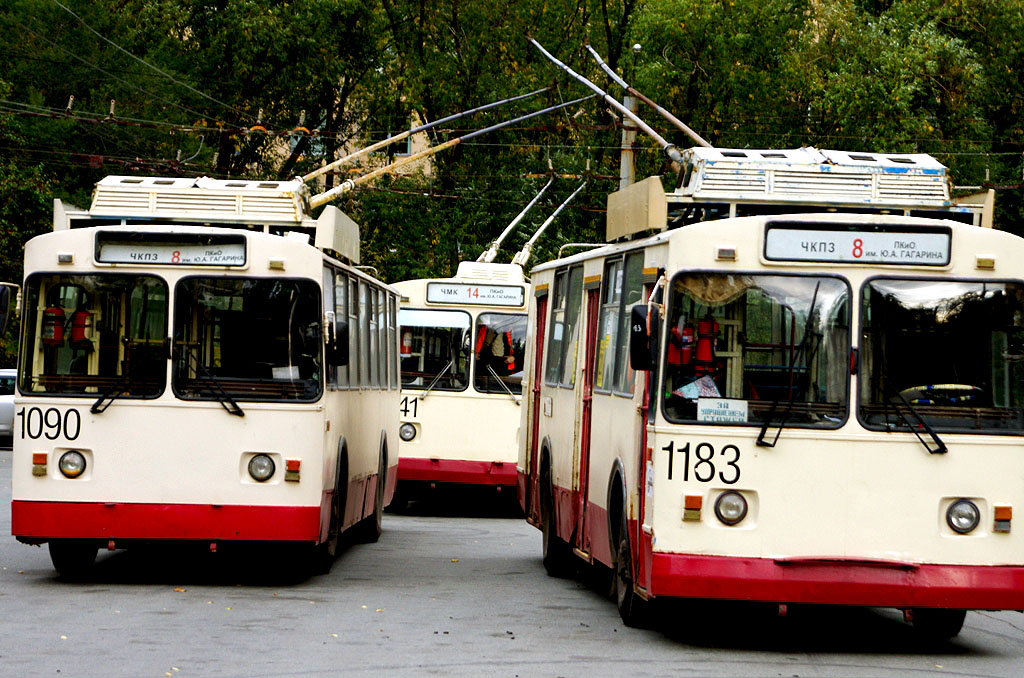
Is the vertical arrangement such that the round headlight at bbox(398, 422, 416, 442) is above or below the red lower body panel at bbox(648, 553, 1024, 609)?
above

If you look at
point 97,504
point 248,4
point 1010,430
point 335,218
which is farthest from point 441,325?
point 248,4

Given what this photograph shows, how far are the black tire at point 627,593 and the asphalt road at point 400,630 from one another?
13 centimetres

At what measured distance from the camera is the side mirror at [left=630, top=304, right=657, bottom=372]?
33.2 ft

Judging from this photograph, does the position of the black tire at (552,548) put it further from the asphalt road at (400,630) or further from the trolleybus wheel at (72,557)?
the trolleybus wheel at (72,557)

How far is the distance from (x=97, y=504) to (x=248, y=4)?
32.9 m

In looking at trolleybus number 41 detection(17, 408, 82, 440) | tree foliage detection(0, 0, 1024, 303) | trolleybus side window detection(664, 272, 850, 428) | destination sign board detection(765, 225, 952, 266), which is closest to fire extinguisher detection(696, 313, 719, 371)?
trolleybus side window detection(664, 272, 850, 428)

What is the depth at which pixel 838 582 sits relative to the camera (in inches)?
397

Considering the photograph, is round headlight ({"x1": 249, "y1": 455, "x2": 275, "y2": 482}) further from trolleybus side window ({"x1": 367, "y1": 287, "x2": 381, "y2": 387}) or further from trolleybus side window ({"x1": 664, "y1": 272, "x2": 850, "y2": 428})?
trolleybus side window ({"x1": 367, "y1": 287, "x2": 381, "y2": 387})

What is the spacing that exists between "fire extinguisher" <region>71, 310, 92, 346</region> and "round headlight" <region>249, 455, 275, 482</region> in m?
1.51

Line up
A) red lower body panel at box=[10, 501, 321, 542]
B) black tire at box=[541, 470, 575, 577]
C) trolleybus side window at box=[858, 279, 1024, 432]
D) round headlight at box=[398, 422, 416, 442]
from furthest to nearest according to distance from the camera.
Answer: round headlight at box=[398, 422, 416, 442], black tire at box=[541, 470, 575, 577], red lower body panel at box=[10, 501, 321, 542], trolleybus side window at box=[858, 279, 1024, 432]

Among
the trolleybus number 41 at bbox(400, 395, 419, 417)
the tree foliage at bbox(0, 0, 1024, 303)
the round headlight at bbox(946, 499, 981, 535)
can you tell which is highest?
the tree foliage at bbox(0, 0, 1024, 303)

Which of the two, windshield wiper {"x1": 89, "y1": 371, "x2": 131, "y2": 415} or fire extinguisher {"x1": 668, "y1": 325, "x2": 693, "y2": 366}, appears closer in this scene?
fire extinguisher {"x1": 668, "y1": 325, "x2": 693, "y2": 366}

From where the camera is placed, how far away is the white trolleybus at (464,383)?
22.5 metres

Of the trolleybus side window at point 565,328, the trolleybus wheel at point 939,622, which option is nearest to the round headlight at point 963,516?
the trolleybus wheel at point 939,622
